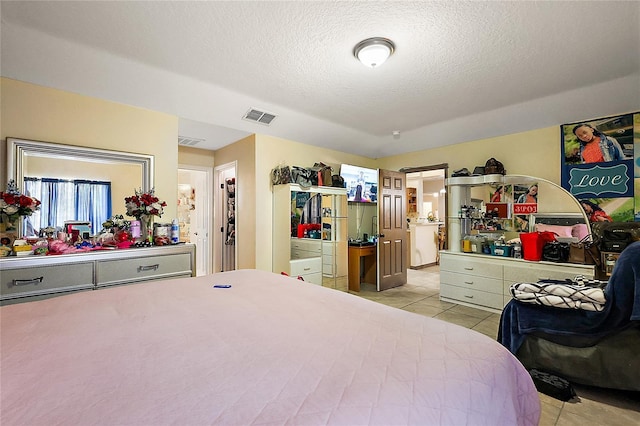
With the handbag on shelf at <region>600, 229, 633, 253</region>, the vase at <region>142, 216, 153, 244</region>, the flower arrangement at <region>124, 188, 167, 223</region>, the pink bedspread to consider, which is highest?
the flower arrangement at <region>124, 188, 167, 223</region>

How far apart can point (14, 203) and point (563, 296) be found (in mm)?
4468

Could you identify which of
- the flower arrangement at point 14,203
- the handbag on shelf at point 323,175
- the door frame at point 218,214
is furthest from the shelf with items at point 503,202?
the flower arrangement at point 14,203

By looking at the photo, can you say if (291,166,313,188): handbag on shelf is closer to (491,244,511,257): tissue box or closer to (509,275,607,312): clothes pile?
(491,244,511,257): tissue box

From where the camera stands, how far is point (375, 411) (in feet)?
2.18

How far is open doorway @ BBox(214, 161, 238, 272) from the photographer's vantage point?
17.3ft

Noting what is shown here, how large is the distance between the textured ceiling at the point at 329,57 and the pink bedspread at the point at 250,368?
2049 mm

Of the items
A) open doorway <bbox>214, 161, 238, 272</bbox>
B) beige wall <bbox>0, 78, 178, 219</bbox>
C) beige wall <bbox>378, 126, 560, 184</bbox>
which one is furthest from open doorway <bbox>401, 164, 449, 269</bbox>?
beige wall <bbox>0, 78, 178, 219</bbox>

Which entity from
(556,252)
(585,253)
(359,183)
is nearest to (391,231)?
(359,183)

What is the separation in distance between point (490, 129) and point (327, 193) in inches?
105

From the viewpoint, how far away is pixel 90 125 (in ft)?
9.59

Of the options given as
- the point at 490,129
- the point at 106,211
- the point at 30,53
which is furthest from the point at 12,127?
the point at 490,129

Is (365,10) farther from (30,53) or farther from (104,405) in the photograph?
(30,53)

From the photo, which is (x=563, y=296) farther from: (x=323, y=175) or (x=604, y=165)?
(x=323, y=175)

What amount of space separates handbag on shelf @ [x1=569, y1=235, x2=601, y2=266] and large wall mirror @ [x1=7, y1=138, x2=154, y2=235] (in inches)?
192
